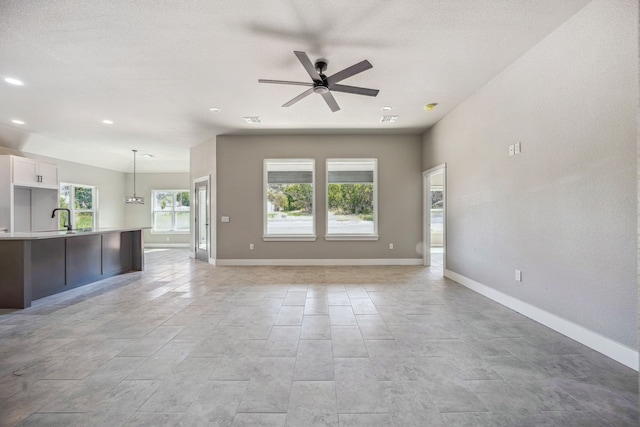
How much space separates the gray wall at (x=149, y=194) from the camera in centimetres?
980

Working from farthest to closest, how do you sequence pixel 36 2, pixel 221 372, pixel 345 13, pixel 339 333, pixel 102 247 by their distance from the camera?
pixel 102 247 < pixel 339 333 < pixel 345 13 < pixel 36 2 < pixel 221 372

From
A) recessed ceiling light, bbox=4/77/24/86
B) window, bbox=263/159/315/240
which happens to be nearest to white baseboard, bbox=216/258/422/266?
window, bbox=263/159/315/240

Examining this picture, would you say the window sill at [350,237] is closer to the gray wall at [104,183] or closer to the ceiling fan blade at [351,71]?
the ceiling fan blade at [351,71]

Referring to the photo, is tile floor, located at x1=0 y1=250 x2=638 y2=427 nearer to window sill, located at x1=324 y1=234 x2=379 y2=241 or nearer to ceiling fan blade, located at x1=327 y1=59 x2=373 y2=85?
window sill, located at x1=324 y1=234 x2=379 y2=241

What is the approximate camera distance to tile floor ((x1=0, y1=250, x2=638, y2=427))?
1.63m

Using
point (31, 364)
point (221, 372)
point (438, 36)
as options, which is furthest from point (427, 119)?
point (31, 364)

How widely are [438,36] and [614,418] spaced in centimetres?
323

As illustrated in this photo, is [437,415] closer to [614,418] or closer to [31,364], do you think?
[614,418]

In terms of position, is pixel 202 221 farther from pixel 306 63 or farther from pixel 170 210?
pixel 306 63

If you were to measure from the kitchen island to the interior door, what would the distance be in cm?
140

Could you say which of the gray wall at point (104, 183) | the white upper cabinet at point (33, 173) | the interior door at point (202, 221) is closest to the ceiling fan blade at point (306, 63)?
the interior door at point (202, 221)

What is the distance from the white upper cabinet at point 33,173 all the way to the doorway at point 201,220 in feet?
10.6

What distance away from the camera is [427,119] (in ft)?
17.1

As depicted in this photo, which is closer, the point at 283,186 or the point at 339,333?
the point at 339,333
